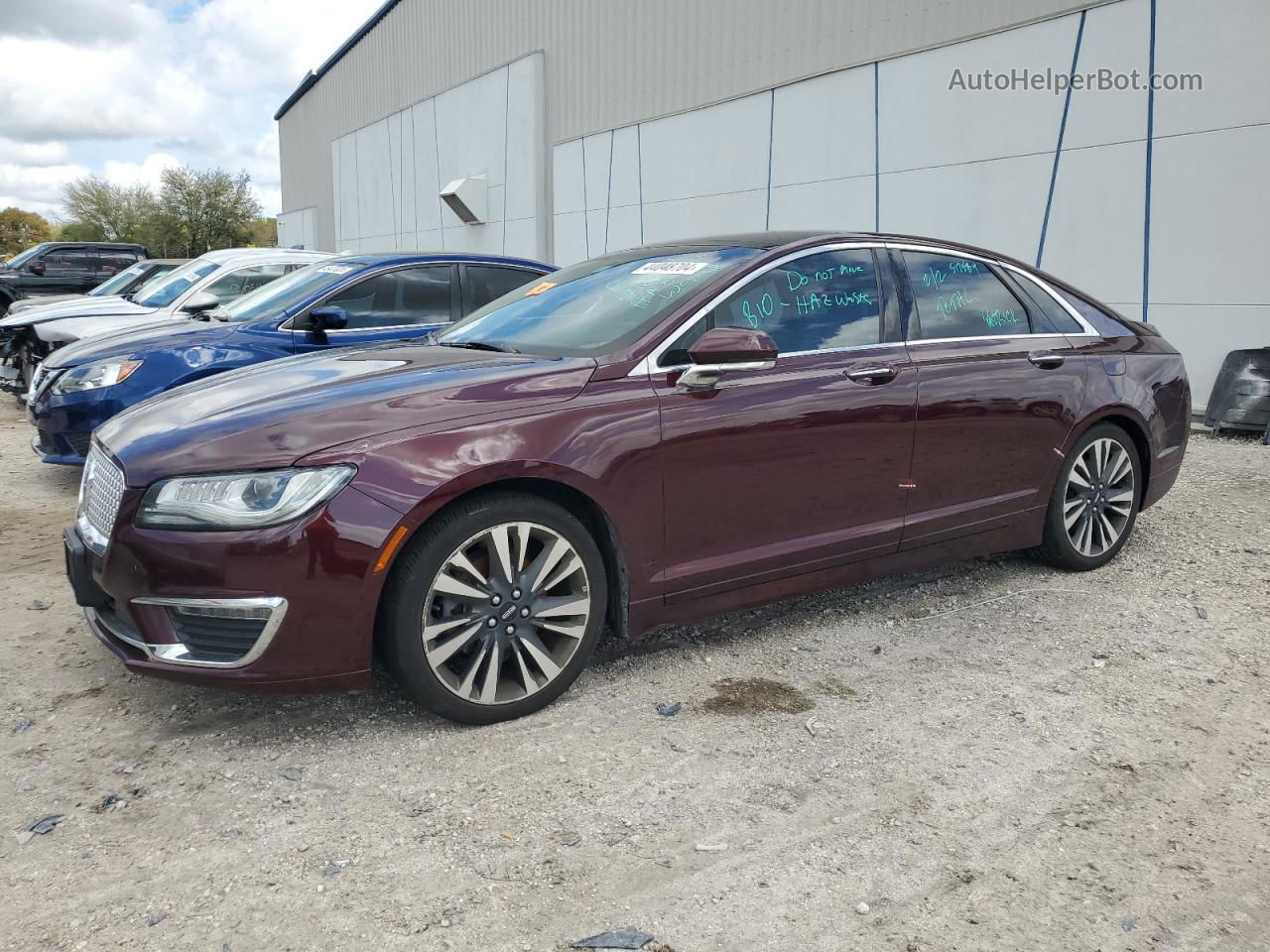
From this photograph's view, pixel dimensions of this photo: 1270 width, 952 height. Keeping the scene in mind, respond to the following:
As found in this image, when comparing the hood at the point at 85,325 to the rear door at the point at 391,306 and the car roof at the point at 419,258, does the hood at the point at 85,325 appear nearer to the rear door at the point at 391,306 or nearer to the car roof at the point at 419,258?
the car roof at the point at 419,258

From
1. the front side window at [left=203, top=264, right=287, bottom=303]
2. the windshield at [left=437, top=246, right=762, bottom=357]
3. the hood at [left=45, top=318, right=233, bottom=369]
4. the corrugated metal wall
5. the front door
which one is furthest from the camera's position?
the corrugated metal wall

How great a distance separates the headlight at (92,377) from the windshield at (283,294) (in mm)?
870

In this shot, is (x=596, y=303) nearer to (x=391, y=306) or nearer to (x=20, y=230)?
(x=391, y=306)

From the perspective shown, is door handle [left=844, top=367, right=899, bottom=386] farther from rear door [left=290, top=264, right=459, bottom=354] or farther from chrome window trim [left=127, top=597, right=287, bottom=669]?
rear door [left=290, top=264, right=459, bottom=354]

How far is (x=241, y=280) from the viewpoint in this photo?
10.2 metres

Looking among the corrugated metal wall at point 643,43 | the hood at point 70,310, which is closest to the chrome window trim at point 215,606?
the hood at point 70,310

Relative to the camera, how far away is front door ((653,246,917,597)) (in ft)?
11.6

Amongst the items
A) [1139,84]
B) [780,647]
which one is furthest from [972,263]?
[1139,84]

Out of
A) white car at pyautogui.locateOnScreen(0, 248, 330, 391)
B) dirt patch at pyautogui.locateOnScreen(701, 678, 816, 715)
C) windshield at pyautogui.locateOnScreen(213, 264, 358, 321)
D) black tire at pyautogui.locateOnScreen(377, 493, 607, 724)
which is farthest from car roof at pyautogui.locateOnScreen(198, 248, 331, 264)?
dirt patch at pyautogui.locateOnScreen(701, 678, 816, 715)

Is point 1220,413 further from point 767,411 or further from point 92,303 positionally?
point 92,303

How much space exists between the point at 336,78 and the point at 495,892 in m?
35.0

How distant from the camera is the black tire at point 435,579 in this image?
3004 mm

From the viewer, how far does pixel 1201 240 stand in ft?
30.0

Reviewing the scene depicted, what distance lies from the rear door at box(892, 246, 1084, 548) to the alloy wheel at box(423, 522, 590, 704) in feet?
5.27
